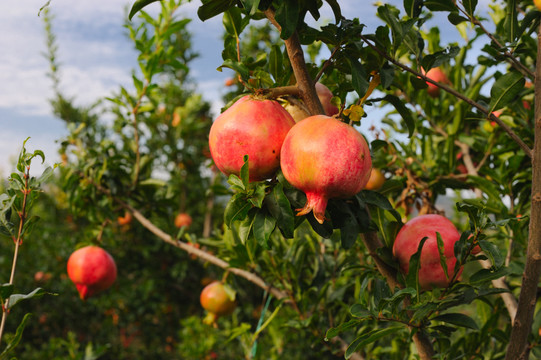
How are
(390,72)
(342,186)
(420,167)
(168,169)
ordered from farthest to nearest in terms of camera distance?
(168,169), (420,167), (390,72), (342,186)

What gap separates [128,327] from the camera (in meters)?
4.16

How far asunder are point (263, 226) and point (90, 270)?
4.11 feet

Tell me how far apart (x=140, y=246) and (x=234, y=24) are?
3124 mm

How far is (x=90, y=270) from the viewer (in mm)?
1714

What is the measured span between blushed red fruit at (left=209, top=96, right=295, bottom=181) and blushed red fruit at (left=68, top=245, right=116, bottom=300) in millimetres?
1233

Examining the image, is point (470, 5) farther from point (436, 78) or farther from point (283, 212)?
point (436, 78)

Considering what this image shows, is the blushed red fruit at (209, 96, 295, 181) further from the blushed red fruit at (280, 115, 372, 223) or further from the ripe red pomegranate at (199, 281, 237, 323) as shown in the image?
the ripe red pomegranate at (199, 281, 237, 323)

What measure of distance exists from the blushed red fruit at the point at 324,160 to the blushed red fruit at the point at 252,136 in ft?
0.12

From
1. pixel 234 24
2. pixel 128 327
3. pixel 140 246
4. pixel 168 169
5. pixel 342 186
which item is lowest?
pixel 128 327

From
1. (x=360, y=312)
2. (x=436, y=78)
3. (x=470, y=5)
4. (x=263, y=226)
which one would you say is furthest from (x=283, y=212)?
(x=436, y=78)

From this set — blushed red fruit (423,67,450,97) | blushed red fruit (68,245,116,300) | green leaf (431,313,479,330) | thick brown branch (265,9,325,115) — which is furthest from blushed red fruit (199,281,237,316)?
thick brown branch (265,9,325,115)

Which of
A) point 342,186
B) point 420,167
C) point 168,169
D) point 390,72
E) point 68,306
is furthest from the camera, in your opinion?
point 168,169

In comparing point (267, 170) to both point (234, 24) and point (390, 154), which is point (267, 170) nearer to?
point (234, 24)

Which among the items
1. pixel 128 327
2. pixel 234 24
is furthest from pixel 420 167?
pixel 128 327
